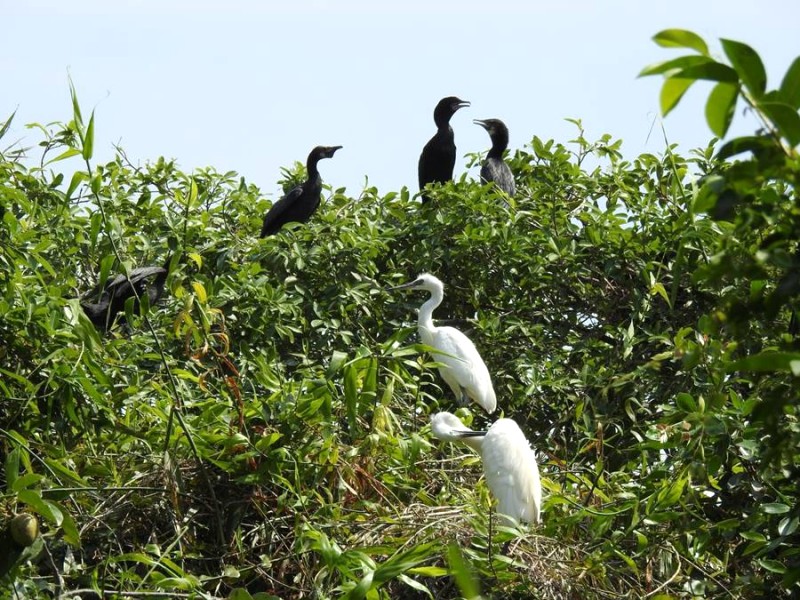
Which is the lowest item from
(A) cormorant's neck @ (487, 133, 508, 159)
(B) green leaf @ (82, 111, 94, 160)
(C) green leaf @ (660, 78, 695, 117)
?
(A) cormorant's neck @ (487, 133, 508, 159)

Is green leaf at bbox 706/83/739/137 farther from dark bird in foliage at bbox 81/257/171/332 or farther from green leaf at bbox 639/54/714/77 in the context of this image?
dark bird in foliage at bbox 81/257/171/332

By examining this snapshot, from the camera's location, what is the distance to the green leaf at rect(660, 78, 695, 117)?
4.22ft

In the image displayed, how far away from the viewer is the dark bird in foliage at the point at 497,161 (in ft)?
23.7

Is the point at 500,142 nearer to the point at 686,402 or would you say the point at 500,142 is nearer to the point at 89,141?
the point at 686,402

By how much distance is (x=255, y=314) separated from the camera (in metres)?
5.29

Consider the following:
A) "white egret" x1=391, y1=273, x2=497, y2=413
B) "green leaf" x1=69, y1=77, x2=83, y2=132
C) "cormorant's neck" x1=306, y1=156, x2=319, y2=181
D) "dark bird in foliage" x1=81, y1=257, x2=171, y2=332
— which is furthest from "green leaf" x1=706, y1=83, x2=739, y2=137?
"cormorant's neck" x1=306, y1=156, x2=319, y2=181

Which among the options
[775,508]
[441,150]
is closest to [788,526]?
[775,508]

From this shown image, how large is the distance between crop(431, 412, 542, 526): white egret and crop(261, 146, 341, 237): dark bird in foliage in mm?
3033

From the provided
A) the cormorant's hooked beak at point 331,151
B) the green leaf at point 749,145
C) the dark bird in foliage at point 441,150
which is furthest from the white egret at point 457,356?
the green leaf at point 749,145

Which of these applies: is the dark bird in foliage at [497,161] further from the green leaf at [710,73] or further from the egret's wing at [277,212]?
the green leaf at [710,73]

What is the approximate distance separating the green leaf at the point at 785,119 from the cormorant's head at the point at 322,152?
7.29 metres

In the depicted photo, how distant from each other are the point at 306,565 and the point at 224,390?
1.03m

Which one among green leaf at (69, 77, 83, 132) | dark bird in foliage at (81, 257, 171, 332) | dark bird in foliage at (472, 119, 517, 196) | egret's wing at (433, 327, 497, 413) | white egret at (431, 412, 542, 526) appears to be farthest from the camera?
dark bird in foliage at (472, 119, 517, 196)

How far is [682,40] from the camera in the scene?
4.30ft
